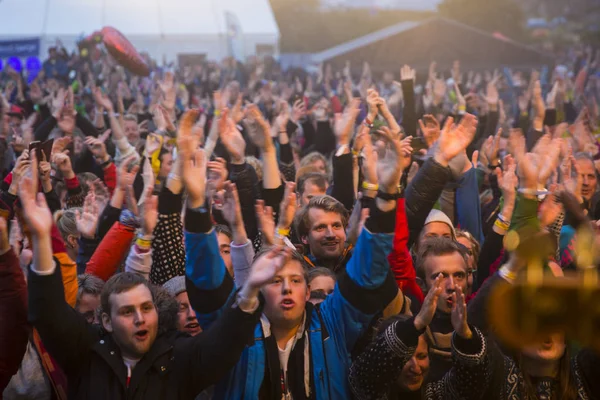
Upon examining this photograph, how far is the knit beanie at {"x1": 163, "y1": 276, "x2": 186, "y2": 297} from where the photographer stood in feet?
12.4

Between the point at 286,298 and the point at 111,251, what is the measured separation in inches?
52.7

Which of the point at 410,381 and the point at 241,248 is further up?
the point at 241,248

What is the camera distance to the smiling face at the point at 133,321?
299 cm

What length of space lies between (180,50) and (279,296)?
23.8 m

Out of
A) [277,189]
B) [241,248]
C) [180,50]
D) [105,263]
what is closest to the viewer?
[241,248]

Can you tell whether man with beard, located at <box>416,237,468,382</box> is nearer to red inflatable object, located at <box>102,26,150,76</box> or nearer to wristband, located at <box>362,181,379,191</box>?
wristband, located at <box>362,181,379,191</box>

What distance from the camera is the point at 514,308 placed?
126 centimetres

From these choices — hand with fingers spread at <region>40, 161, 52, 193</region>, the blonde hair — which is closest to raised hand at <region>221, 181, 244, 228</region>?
the blonde hair

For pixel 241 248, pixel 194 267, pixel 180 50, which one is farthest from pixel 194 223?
pixel 180 50

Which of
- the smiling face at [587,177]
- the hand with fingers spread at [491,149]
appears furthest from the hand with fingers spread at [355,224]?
the hand with fingers spread at [491,149]

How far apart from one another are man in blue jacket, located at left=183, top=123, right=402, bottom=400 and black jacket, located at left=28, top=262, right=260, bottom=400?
5.2 inches

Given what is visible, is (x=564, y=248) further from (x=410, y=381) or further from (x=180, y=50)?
(x=180, y=50)

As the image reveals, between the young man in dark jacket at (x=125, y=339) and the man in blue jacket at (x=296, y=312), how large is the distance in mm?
152

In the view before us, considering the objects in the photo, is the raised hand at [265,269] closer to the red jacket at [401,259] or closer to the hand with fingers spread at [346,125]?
the red jacket at [401,259]
